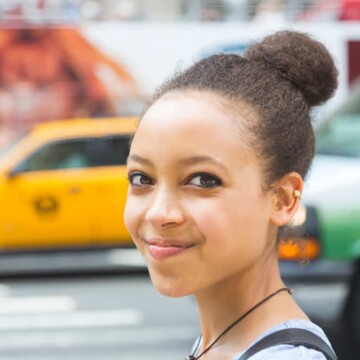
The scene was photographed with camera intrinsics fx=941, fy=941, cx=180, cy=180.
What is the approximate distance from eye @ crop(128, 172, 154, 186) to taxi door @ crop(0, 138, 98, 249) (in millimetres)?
9678

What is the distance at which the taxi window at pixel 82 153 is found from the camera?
11.3 metres

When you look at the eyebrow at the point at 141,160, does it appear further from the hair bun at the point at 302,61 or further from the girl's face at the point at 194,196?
the hair bun at the point at 302,61

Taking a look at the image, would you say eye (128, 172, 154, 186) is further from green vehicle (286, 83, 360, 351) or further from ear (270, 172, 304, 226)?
green vehicle (286, 83, 360, 351)

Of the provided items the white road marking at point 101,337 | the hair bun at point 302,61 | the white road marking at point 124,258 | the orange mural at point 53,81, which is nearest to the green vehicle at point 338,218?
the white road marking at point 101,337

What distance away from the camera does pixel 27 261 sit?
36.9 feet

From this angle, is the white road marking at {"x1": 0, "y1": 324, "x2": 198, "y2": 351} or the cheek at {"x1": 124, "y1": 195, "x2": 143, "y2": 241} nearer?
the cheek at {"x1": 124, "y1": 195, "x2": 143, "y2": 241}

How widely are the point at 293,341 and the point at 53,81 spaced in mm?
14055

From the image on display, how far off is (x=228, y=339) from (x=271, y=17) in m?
15.0

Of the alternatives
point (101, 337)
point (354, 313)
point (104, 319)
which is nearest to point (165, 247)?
Result: point (354, 313)

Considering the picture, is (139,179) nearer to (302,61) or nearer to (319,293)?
(302,61)

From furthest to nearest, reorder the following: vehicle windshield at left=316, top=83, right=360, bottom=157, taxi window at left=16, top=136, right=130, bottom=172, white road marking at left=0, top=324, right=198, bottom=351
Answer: taxi window at left=16, top=136, right=130, bottom=172
white road marking at left=0, top=324, right=198, bottom=351
vehicle windshield at left=316, top=83, right=360, bottom=157

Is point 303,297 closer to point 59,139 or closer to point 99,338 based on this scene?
point 99,338

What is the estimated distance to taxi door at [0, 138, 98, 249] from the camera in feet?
36.4

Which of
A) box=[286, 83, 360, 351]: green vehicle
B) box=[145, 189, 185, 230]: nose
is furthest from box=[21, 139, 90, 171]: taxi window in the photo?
box=[145, 189, 185, 230]: nose
